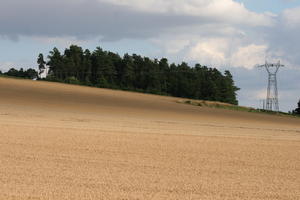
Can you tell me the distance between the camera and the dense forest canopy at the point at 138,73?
105 metres

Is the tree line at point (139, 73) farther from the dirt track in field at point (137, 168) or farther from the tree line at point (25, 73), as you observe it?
the dirt track in field at point (137, 168)

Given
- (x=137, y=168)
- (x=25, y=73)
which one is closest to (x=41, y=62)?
(x=25, y=73)

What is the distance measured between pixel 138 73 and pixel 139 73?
0.22 meters

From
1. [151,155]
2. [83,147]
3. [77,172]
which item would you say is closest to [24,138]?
[83,147]

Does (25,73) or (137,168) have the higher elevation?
(25,73)

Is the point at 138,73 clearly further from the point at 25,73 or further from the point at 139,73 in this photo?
the point at 25,73

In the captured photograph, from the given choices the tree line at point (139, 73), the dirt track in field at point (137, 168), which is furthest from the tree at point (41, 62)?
the dirt track in field at point (137, 168)

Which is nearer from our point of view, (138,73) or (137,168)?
(137,168)

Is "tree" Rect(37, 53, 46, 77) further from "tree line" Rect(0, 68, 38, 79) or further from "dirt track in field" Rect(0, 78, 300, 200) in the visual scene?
"dirt track in field" Rect(0, 78, 300, 200)

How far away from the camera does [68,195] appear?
8781 millimetres

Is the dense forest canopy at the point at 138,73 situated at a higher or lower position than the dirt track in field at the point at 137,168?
higher

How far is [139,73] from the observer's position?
112 meters

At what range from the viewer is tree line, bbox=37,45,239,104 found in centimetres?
10500

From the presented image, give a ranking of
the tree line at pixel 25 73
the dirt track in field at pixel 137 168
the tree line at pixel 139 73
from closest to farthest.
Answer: the dirt track in field at pixel 137 168, the tree line at pixel 139 73, the tree line at pixel 25 73
